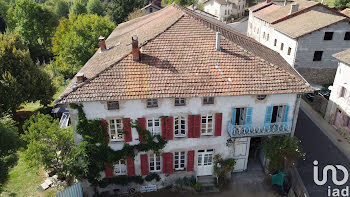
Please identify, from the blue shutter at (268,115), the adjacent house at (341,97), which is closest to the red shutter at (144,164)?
the blue shutter at (268,115)

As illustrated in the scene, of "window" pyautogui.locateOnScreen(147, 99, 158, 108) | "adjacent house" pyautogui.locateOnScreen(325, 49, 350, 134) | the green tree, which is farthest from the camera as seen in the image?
the green tree

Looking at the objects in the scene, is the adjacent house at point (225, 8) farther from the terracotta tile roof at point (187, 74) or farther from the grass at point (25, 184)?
the grass at point (25, 184)

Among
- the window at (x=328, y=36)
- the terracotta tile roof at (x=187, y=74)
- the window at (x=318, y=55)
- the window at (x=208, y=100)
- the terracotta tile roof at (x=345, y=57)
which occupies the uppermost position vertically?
the terracotta tile roof at (x=187, y=74)

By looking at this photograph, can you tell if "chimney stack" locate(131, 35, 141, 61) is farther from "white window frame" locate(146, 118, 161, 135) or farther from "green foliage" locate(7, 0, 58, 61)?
"green foliage" locate(7, 0, 58, 61)

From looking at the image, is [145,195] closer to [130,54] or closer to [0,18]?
[130,54]

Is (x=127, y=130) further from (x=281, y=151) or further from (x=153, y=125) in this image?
(x=281, y=151)

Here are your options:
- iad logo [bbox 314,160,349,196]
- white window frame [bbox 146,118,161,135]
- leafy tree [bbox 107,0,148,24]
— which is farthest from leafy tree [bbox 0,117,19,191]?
leafy tree [bbox 107,0,148,24]
